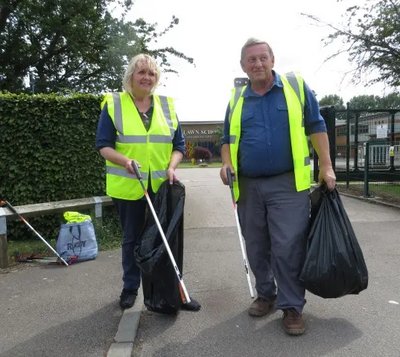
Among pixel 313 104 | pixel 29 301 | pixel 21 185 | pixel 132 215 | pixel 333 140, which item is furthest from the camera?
pixel 333 140

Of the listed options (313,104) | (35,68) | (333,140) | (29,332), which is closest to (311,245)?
(313,104)

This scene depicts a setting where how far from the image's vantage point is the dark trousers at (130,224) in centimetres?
330

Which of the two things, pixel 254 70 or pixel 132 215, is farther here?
pixel 132 215

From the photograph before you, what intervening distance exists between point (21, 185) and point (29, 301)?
2.51 metres

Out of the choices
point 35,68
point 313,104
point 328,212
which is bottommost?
point 328,212

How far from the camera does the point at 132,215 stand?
130 inches

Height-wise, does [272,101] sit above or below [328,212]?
above

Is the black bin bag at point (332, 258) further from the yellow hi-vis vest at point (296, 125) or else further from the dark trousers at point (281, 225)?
the yellow hi-vis vest at point (296, 125)

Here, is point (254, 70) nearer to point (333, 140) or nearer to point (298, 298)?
point (298, 298)

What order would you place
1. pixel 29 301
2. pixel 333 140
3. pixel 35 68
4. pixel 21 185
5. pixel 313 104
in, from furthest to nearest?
1. pixel 35 68
2. pixel 333 140
3. pixel 21 185
4. pixel 29 301
5. pixel 313 104

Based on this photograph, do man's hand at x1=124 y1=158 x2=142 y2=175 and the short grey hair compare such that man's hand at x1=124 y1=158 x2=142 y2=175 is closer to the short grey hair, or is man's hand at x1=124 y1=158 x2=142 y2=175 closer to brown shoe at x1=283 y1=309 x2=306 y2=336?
the short grey hair

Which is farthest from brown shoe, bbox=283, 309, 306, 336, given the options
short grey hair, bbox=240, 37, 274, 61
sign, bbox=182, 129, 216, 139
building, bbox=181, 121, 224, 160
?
sign, bbox=182, 129, 216, 139

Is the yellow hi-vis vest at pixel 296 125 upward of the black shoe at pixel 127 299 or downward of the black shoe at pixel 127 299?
upward

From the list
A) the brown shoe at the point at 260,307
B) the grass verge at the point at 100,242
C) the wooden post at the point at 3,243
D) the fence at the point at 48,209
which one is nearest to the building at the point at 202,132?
the grass verge at the point at 100,242
